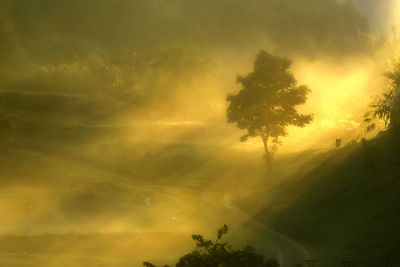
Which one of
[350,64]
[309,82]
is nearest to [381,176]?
[309,82]

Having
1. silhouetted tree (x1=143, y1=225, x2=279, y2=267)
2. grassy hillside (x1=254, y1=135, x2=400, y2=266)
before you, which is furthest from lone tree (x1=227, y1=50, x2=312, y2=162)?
silhouetted tree (x1=143, y1=225, x2=279, y2=267)

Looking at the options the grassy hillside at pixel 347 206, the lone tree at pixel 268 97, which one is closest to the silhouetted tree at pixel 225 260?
the grassy hillside at pixel 347 206

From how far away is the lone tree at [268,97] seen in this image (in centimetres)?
5756

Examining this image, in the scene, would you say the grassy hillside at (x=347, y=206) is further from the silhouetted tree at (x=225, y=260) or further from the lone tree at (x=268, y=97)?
the silhouetted tree at (x=225, y=260)

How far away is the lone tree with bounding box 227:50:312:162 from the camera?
57562 millimetres

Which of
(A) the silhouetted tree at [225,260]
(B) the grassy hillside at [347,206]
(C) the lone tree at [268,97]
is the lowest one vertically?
(A) the silhouetted tree at [225,260]

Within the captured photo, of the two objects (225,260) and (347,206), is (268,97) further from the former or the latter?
(225,260)

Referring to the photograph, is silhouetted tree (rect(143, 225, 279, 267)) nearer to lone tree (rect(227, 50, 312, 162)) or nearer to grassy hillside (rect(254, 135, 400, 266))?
grassy hillside (rect(254, 135, 400, 266))

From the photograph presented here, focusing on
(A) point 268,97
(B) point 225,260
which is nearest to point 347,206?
(A) point 268,97

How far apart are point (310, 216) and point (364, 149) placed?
28.2ft

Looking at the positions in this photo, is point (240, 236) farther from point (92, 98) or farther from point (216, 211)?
point (92, 98)

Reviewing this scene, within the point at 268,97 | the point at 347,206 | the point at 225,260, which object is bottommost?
the point at 225,260

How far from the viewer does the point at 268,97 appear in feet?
189

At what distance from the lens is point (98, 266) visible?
3456cm
